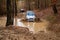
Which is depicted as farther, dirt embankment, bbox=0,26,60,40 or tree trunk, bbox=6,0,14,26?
tree trunk, bbox=6,0,14,26

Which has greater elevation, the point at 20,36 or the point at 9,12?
the point at 9,12

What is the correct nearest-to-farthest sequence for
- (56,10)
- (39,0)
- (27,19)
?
(56,10) < (27,19) < (39,0)

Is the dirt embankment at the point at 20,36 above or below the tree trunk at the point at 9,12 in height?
below

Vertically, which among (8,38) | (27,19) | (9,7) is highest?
(9,7)

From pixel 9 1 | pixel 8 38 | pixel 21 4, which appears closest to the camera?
pixel 8 38

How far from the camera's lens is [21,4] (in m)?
49.1

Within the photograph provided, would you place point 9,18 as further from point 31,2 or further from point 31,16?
point 31,2

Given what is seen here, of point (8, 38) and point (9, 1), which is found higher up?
point (9, 1)

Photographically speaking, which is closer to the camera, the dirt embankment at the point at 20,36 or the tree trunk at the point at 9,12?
the dirt embankment at the point at 20,36

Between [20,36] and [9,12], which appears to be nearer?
[20,36]

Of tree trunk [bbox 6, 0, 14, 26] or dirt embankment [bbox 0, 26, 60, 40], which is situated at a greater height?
tree trunk [bbox 6, 0, 14, 26]

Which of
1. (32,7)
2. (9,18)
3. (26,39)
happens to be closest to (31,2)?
(32,7)

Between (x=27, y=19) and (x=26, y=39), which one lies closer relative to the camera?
(x=26, y=39)

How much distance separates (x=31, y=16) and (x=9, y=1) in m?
13.8
